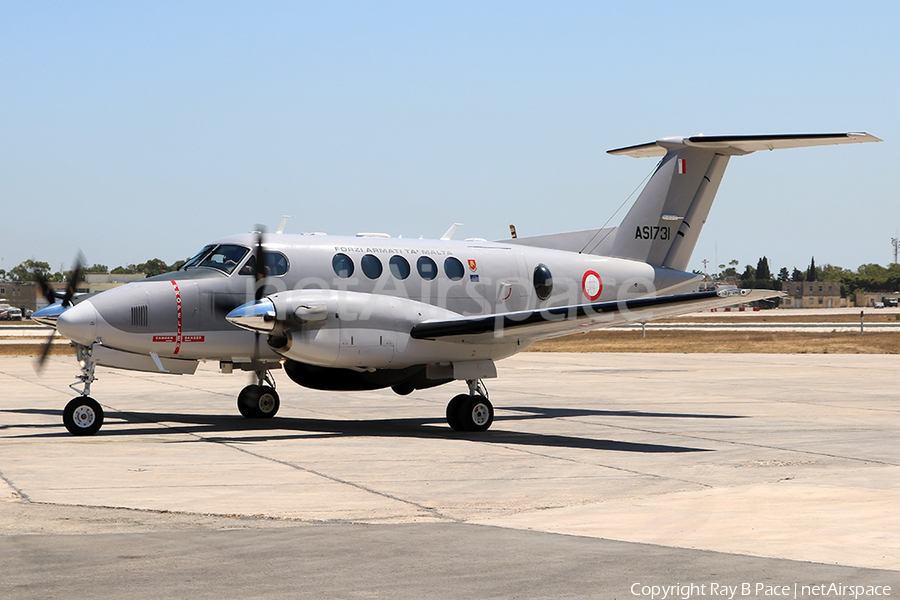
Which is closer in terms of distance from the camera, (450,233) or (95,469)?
(95,469)

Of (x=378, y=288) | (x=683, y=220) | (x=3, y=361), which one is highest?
(x=683, y=220)

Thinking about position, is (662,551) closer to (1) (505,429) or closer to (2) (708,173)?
(1) (505,429)

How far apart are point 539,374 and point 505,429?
14372 mm

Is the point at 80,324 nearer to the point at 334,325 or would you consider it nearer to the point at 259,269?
the point at 259,269

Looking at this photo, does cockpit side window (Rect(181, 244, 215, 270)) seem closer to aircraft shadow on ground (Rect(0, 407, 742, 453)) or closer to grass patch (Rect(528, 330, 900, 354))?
aircraft shadow on ground (Rect(0, 407, 742, 453))

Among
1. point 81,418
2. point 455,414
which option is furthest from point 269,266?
point 455,414

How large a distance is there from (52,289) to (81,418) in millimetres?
3127

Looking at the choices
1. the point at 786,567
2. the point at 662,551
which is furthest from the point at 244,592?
the point at 786,567

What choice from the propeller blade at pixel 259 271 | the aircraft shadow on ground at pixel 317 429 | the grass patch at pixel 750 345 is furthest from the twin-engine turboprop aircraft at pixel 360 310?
the grass patch at pixel 750 345

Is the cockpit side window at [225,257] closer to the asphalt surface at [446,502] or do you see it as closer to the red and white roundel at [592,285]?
the asphalt surface at [446,502]

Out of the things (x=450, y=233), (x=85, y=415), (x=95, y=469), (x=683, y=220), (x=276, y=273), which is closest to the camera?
(x=95, y=469)

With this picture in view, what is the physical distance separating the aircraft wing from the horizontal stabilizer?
4812 mm

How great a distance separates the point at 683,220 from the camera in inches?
815

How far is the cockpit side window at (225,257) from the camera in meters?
16.5
